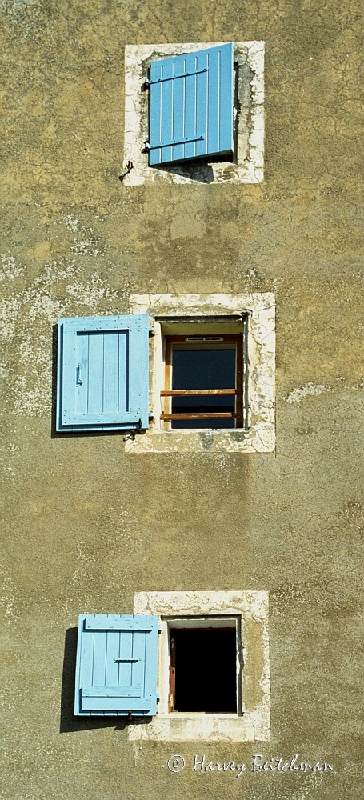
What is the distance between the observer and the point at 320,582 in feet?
30.9

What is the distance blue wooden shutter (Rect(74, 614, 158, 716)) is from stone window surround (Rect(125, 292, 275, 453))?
1.29m

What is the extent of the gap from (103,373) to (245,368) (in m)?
1.06

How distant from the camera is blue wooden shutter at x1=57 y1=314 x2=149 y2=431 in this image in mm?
9828

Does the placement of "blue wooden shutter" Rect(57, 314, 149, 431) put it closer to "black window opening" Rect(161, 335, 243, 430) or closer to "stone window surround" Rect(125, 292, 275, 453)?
"stone window surround" Rect(125, 292, 275, 453)

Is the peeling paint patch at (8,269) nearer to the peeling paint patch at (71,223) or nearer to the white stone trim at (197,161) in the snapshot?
the peeling paint patch at (71,223)

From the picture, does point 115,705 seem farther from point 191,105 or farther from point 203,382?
point 191,105

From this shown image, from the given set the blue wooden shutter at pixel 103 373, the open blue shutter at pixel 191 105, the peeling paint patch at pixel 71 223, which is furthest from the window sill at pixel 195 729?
the open blue shutter at pixel 191 105

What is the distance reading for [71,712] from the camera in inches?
365

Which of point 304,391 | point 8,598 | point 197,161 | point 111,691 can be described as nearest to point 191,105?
point 197,161

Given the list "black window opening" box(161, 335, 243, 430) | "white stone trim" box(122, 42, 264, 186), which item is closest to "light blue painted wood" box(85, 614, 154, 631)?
"black window opening" box(161, 335, 243, 430)

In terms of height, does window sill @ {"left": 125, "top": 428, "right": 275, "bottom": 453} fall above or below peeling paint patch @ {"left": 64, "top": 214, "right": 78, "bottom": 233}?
below

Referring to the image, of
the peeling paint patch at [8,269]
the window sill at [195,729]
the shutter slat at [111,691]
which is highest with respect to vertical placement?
the peeling paint patch at [8,269]

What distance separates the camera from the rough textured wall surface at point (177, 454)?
9172mm

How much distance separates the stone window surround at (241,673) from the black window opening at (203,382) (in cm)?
139
